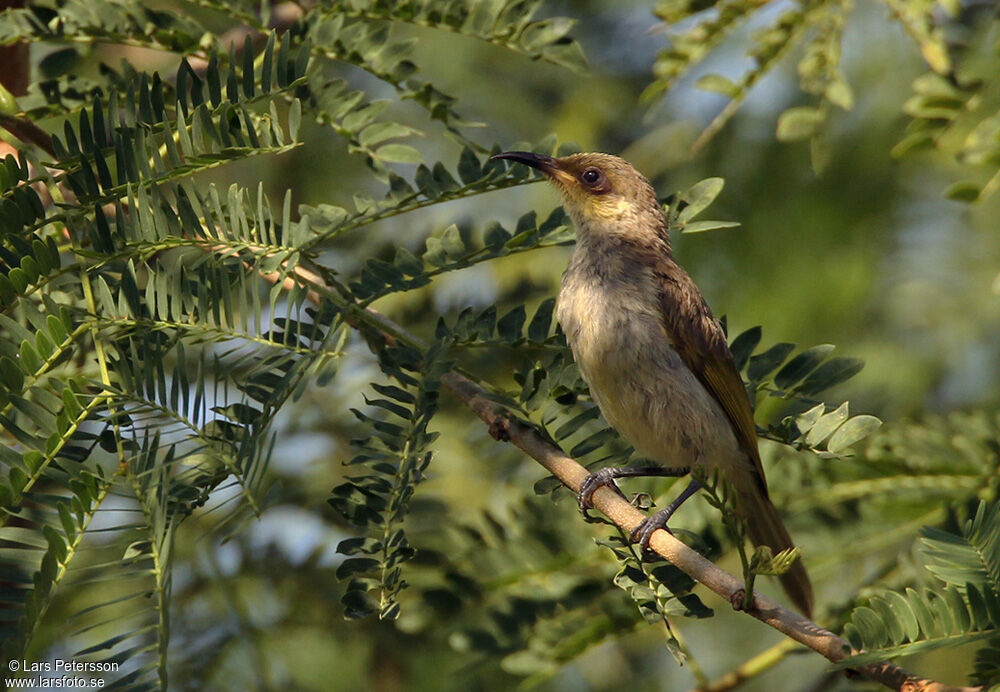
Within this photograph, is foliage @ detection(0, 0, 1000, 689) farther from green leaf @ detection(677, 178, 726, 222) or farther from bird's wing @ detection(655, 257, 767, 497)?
bird's wing @ detection(655, 257, 767, 497)

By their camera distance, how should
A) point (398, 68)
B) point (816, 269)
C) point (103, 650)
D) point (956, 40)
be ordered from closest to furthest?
point (103, 650), point (398, 68), point (956, 40), point (816, 269)

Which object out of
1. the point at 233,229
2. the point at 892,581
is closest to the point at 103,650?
the point at 233,229

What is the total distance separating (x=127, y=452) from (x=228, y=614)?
193cm

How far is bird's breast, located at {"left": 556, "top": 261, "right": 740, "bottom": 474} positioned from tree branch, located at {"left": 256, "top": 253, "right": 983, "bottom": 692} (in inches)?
24.4

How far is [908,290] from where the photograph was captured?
5.87 meters

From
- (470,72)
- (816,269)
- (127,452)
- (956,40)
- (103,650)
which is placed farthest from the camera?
(470,72)

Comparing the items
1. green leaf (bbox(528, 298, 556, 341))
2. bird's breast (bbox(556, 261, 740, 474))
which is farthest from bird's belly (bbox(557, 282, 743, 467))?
green leaf (bbox(528, 298, 556, 341))

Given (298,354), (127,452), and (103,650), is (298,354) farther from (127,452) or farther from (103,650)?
(103,650)

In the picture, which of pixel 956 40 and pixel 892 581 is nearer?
pixel 892 581

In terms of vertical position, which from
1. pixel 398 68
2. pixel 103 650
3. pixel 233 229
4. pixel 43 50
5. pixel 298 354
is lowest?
→ pixel 103 650

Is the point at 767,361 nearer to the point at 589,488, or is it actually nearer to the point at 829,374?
the point at 829,374

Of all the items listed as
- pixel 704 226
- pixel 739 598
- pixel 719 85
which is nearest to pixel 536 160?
pixel 704 226

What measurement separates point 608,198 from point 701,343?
76 cm

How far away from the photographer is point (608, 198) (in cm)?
401
